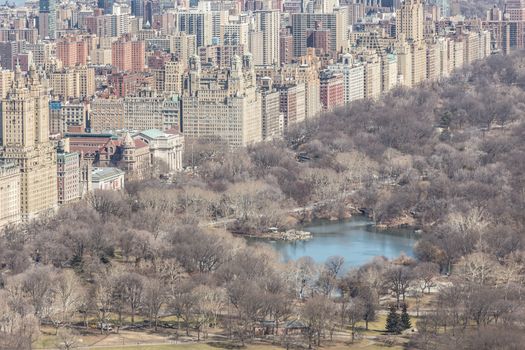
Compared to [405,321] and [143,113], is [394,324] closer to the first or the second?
[405,321]

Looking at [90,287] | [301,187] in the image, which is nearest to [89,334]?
[90,287]

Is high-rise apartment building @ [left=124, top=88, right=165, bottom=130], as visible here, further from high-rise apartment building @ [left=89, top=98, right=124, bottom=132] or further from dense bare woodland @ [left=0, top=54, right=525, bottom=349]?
dense bare woodland @ [left=0, top=54, right=525, bottom=349]

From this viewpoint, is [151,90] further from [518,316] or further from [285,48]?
[518,316]

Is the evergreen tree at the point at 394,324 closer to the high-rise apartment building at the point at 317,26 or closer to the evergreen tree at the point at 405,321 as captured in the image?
the evergreen tree at the point at 405,321

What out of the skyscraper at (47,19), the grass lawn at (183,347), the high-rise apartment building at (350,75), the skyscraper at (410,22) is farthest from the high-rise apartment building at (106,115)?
the skyscraper at (47,19)

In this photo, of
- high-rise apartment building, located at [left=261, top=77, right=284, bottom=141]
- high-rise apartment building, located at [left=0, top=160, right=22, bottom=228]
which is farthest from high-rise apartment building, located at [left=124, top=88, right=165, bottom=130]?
high-rise apartment building, located at [left=0, top=160, right=22, bottom=228]
